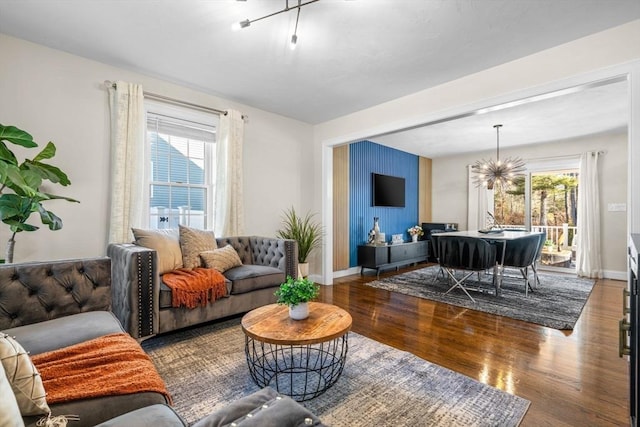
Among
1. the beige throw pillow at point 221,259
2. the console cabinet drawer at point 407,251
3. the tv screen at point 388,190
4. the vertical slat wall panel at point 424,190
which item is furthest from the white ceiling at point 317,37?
the vertical slat wall panel at point 424,190

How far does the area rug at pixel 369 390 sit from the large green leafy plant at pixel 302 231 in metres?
2.05

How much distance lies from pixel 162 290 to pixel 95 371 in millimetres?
1336

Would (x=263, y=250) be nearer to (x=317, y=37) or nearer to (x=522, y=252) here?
(x=317, y=37)

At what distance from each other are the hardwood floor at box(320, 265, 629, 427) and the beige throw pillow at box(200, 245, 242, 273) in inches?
53.3

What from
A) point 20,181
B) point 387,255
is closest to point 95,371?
Answer: point 20,181

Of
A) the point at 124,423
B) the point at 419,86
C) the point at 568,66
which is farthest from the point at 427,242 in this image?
the point at 124,423

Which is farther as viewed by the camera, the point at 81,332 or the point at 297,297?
the point at 297,297

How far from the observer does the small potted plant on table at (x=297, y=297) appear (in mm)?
1841

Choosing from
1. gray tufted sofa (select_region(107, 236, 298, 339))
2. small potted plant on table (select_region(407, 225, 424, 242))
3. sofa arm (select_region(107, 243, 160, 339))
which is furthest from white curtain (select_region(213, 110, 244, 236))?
small potted plant on table (select_region(407, 225, 424, 242))

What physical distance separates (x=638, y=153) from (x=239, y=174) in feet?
12.6

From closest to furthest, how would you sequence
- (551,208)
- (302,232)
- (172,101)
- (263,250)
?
1. (172,101)
2. (263,250)
3. (302,232)
4. (551,208)

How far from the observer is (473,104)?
Result: 305 cm

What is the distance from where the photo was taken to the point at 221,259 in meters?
3.03

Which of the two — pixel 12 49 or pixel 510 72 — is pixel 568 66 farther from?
pixel 12 49
